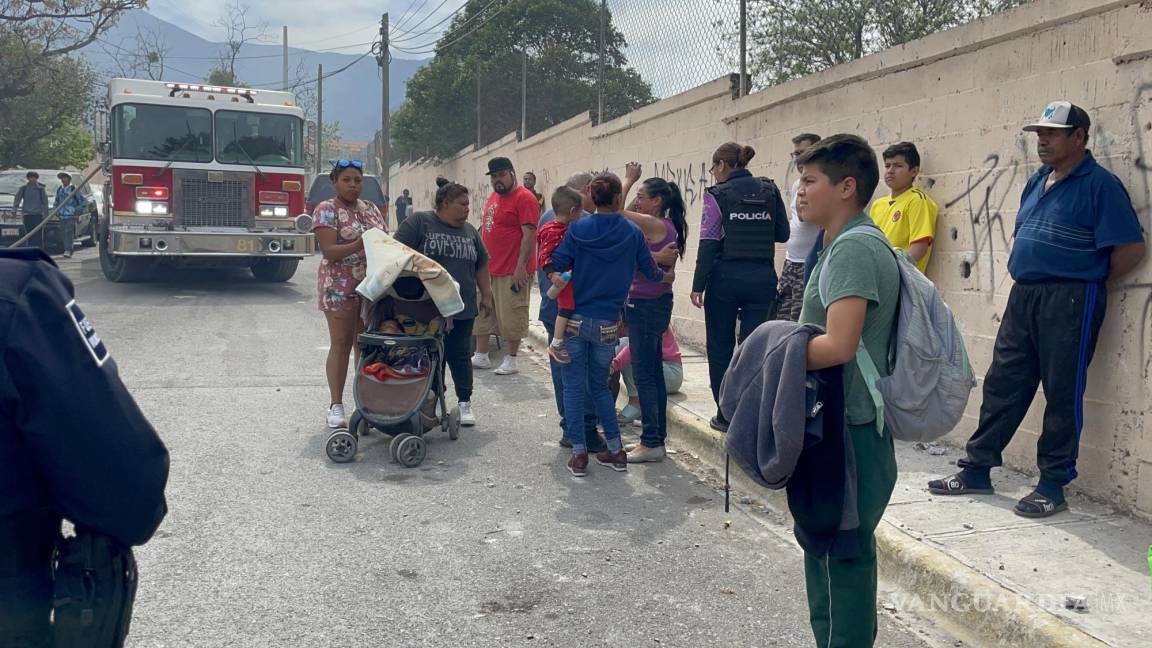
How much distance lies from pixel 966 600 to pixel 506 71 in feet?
82.1

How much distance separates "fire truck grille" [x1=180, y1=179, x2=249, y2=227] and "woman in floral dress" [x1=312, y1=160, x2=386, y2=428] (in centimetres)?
A: 819

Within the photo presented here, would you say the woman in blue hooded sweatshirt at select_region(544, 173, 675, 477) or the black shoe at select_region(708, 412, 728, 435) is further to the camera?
the black shoe at select_region(708, 412, 728, 435)

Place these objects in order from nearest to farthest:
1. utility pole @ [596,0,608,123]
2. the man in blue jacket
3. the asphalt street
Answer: the asphalt street < utility pole @ [596,0,608,123] < the man in blue jacket

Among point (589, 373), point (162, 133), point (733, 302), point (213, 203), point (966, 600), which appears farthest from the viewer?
point (213, 203)

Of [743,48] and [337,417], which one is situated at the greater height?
[743,48]

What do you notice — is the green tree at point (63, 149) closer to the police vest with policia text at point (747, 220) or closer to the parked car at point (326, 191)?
the parked car at point (326, 191)

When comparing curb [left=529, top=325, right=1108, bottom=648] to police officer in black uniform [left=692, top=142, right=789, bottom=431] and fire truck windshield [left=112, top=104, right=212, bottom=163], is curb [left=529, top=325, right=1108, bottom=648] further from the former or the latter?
fire truck windshield [left=112, top=104, right=212, bottom=163]

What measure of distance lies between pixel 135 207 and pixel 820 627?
12857mm

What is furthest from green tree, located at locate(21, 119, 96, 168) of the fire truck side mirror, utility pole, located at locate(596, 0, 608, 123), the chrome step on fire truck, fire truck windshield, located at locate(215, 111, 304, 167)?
utility pole, located at locate(596, 0, 608, 123)

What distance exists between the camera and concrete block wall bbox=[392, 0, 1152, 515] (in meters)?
4.64

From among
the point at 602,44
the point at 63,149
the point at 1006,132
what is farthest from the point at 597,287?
the point at 63,149

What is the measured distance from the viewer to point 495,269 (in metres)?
8.97

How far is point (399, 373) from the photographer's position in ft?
20.1

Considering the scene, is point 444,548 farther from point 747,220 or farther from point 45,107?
point 45,107
